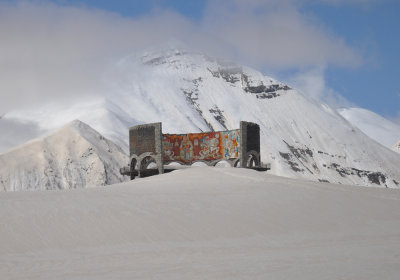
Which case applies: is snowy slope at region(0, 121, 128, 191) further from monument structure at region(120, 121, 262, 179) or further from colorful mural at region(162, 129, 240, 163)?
colorful mural at region(162, 129, 240, 163)

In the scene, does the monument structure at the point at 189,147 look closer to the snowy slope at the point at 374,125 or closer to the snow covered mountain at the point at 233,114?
the snow covered mountain at the point at 233,114

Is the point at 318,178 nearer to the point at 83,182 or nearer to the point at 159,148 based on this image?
the point at 83,182

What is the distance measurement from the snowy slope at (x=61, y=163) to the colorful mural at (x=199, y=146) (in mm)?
17716

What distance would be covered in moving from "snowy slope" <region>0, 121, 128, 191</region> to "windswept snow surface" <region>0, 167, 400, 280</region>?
3167 centimetres

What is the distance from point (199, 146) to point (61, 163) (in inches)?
828

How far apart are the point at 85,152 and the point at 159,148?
22.5m

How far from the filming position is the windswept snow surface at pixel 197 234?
8547 mm

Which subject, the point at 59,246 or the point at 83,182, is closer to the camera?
the point at 59,246

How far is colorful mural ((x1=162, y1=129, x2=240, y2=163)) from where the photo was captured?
102 ft

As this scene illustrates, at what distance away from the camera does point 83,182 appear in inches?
1885

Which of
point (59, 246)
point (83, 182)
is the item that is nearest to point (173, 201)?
point (59, 246)

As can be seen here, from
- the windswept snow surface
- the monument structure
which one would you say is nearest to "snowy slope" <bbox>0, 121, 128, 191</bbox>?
the monument structure

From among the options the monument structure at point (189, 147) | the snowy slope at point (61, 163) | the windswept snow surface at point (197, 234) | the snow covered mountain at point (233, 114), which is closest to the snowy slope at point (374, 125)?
the snow covered mountain at point (233, 114)

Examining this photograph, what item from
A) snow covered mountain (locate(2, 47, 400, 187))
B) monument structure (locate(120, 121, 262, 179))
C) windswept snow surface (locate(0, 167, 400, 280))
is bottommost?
windswept snow surface (locate(0, 167, 400, 280))
